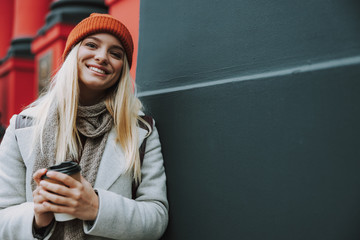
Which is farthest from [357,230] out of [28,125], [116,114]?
[28,125]

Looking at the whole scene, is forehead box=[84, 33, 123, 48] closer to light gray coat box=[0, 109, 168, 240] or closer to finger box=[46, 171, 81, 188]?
light gray coat box=[0, 109, 168, 240]

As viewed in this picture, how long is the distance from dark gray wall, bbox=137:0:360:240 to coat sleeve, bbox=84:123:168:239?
112 mm

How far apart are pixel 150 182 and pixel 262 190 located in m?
0.61

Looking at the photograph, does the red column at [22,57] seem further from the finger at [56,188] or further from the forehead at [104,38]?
the finger at [56,188]

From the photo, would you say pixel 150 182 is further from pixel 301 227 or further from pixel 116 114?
pixel 301 227

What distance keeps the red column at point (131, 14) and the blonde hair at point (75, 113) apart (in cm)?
70

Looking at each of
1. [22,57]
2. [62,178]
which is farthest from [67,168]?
[22,57]

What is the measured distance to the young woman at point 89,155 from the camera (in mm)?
1590

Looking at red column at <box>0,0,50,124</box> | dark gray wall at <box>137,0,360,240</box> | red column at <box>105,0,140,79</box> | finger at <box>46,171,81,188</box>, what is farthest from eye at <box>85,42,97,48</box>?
red column at <box>0,0,50,124</box>

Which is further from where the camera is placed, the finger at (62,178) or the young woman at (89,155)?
the young woman at (89,155)

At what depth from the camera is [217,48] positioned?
1820 mm

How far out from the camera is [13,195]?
1726 mm

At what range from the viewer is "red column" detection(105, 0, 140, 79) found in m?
2.69

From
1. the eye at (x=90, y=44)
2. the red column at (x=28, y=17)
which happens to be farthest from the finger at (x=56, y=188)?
the red column at (x=28, y=17)
